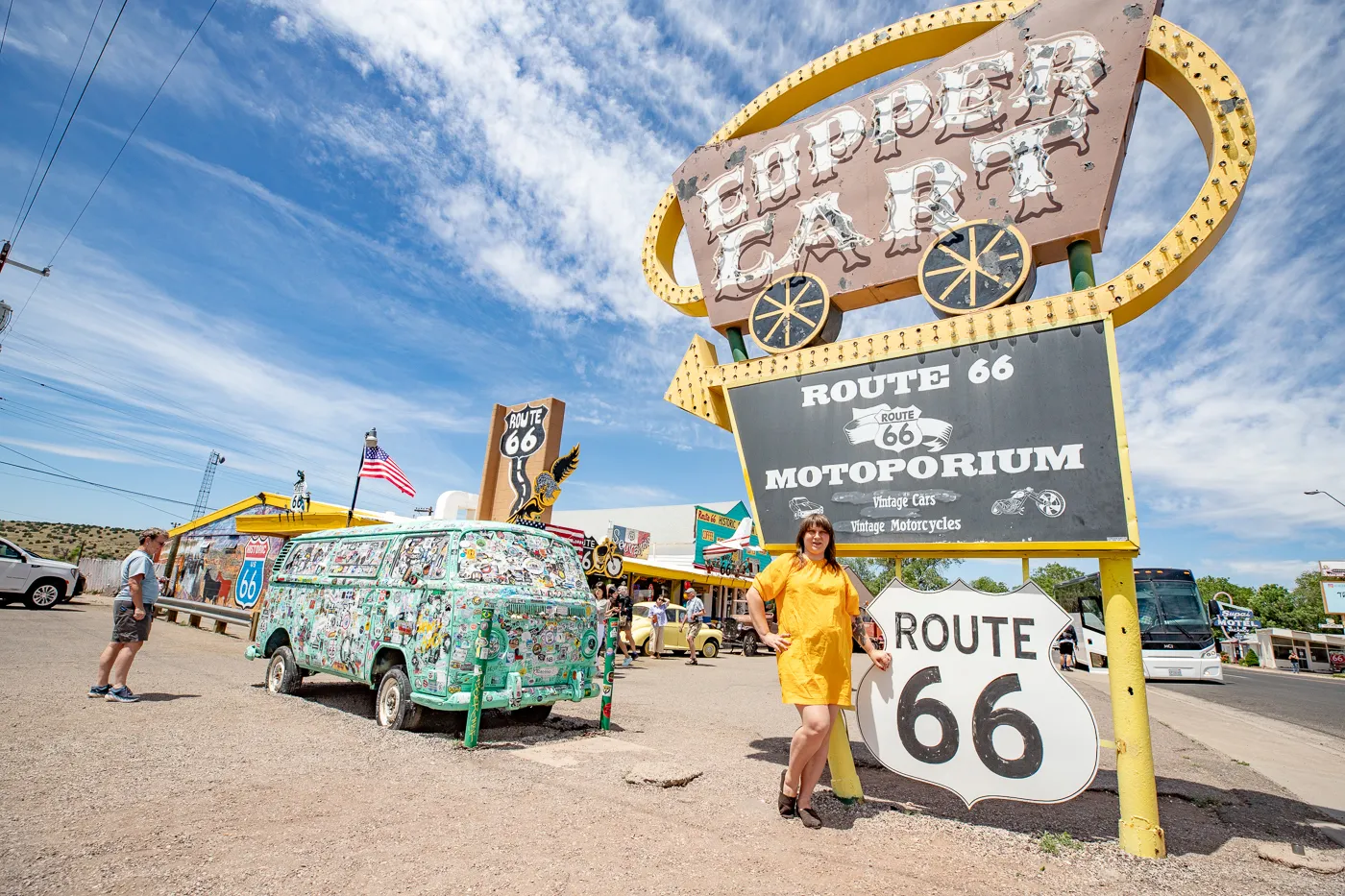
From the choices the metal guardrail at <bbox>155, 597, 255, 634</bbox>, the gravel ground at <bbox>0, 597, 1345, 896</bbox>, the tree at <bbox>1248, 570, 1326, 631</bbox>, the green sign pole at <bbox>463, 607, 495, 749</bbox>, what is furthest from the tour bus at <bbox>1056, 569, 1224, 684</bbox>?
the tree at <bbox>1248, 570, 1326, 631</bbox>

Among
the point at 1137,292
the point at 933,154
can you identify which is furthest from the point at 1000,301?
the point at 933,154

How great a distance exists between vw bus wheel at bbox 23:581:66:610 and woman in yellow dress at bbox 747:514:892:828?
22.8m

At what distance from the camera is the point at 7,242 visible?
15383 mm

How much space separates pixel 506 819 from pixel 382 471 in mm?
14063

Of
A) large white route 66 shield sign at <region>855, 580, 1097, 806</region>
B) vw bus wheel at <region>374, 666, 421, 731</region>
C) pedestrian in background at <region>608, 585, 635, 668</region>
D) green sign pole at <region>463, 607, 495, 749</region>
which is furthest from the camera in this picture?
pedestrian in background at <region>608, 585, 635, 668</region>

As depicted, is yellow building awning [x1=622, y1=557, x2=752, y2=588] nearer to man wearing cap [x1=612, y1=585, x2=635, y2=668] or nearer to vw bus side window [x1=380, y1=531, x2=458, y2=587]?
man wearing cap [x1=612, y1=585, x2=635, y2=668]

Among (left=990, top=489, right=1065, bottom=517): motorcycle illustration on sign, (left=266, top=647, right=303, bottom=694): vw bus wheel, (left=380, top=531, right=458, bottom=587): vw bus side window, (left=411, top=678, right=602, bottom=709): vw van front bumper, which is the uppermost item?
(left=990, top=489, right=1065, bottom=517): motorcycle illustration on sign

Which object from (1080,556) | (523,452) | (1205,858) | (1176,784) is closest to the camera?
(1205,858)

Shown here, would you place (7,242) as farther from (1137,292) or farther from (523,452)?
(1137,292)

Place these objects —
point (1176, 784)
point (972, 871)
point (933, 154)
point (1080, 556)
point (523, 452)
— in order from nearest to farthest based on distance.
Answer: point (972, 871)
point (1080, 556)
point (933, 154)
point (1176, 784)
point (523, 452)

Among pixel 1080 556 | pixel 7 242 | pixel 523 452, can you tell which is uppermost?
pixel 7 242

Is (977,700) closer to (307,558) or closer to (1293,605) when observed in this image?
(307,558)

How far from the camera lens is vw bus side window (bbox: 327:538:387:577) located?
6.66 m

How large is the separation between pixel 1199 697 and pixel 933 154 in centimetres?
1717
